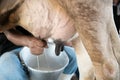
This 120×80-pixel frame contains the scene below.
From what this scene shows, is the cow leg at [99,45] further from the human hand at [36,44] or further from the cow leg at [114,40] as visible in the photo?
the human hand at [36,44]

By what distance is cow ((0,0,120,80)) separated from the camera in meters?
1.17

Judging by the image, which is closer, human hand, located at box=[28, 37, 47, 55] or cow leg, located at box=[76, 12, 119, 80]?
cow leg, located at box=[76, 12, 119, 80]

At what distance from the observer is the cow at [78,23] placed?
117 centimetres

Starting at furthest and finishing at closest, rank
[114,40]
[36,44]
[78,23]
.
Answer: [36,44]
[114,40]
[78,23]

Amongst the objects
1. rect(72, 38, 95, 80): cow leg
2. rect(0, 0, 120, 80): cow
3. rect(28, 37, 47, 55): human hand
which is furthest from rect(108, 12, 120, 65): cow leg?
rect(28, 37, 47, 55): human hand

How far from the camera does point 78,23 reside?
1182 millimetres

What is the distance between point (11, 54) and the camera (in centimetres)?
190

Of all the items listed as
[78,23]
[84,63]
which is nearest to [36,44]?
[84,63]

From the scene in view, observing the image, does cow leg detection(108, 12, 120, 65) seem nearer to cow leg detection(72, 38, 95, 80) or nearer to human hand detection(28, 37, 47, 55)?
cow leg detection(72, 38, 95, 80)

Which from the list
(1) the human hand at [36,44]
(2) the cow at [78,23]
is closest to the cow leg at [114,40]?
(2) the cow at [78,23]

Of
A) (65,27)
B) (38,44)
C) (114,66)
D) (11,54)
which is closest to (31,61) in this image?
(11,54)

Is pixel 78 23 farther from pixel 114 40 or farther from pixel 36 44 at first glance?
pixel 36 44

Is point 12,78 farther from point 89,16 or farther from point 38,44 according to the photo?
point 89,16

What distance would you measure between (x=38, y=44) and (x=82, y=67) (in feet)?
0.84
